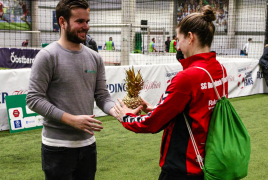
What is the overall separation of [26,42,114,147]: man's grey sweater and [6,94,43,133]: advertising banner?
10.8 feet

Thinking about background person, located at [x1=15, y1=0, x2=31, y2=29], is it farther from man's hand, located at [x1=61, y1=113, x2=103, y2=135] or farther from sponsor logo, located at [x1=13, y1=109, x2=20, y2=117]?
man's hand, located at [x1=61, y1=113, x2=103, y2=135]

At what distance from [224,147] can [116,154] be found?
9.46 feet

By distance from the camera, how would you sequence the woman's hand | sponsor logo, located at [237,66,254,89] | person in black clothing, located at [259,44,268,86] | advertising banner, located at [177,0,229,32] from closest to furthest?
the woman's hand
sponsor logo, located at [237,66,254,89]
person in black clothing, located at [259,44,268,86]
advertising banner, located at [177,0,229,32]

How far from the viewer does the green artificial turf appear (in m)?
3.62

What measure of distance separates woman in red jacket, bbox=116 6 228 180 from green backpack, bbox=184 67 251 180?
39 millimetres

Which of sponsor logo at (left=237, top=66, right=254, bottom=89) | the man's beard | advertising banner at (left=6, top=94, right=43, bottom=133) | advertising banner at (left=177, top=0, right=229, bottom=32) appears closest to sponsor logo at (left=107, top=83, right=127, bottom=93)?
advertising banner at (left=6, top=94, right=43, bottom=133)

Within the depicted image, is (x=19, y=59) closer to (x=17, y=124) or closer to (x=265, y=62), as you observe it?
(x=17, y=124)

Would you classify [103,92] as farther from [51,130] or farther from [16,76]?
[16,76]

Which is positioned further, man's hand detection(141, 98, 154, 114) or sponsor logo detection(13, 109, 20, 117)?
sponsor logo detection(13, 109, 20, 117)

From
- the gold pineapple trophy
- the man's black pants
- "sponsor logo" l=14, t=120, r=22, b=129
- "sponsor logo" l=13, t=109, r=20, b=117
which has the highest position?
the gold pineapple trophy

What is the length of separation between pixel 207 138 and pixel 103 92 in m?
0.85

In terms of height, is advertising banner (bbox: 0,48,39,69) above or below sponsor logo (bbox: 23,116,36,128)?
above

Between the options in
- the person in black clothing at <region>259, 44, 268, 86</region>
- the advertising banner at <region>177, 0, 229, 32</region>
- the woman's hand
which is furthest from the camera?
the advertising banner at <region>177, 0, 229, 32</region>

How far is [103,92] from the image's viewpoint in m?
2.18
